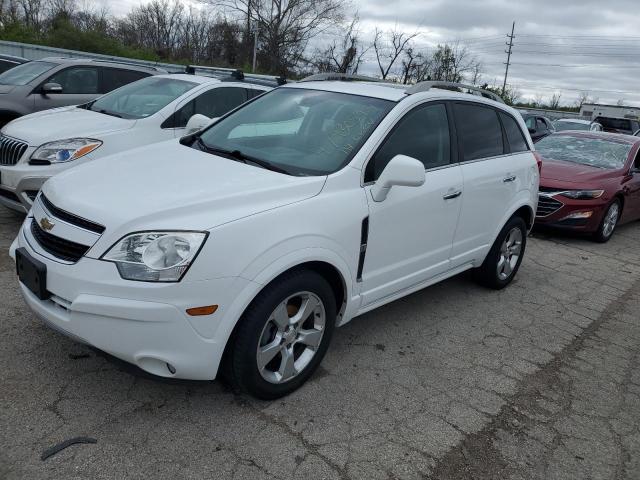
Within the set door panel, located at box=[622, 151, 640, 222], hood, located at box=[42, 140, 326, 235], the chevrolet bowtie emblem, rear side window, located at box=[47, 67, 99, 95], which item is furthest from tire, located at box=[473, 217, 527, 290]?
rear side window, located at box=[47, 67, 99, 95]

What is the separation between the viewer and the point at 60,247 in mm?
2750

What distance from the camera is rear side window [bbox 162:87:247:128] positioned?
20.2ft

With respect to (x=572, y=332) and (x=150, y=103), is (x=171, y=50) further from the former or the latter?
(x=572, y=332)

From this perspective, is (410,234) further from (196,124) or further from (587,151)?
(587,151)

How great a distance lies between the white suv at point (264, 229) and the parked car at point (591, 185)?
3542 mm

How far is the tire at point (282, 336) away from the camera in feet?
8.99

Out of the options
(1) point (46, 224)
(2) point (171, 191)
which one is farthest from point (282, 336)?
(1) point (46, 224)

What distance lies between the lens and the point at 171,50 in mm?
44094

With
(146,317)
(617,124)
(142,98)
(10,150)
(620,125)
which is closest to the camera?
(146,317)

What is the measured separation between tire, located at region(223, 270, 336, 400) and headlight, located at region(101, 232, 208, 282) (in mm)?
439

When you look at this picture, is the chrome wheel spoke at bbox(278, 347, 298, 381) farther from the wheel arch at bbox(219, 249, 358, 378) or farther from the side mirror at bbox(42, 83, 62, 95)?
the side mirror at bbox(42, 83, 62, 95)

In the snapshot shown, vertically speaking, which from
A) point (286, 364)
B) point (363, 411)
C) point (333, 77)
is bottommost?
point (363, 411)

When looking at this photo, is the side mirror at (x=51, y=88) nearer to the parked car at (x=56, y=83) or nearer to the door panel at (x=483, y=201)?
the parked car at (x=56, y=83)

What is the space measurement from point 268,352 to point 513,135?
11.3ft
